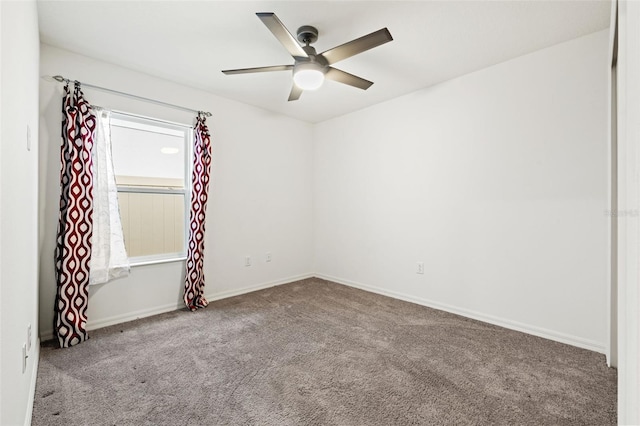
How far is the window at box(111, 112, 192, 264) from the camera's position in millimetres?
3014

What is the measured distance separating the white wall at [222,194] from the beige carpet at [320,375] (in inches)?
13.6

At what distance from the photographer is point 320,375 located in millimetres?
1992

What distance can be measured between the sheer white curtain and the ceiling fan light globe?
1902mm

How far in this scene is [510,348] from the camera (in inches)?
92.7

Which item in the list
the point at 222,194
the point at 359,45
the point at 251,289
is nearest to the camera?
the point at 359,45

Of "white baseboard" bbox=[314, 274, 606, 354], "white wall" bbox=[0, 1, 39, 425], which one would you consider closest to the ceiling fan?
"white wall" bbox=[0, 1, 39, 425]

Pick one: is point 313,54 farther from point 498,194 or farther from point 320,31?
point 498,194

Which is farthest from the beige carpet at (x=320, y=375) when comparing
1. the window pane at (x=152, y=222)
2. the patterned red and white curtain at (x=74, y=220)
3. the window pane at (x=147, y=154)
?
the window pane at (x=147, y=154)

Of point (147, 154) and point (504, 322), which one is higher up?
point (147, 154)

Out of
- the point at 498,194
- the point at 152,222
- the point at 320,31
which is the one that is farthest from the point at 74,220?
the point at 498,194

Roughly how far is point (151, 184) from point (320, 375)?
8.60 feet

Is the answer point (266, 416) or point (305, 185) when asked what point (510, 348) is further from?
point (305, 185)

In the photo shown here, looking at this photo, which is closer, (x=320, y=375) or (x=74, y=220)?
(x=320, y=375)

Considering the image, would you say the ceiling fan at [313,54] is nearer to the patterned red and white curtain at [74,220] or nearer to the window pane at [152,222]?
the patterned red and white curtain at [74,220]
